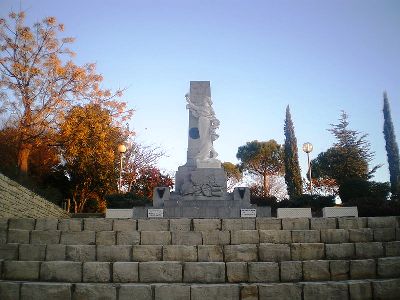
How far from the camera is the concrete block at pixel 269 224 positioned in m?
7.27

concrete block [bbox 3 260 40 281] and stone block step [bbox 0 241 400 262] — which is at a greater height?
stone block step [bbox 0 241 400 262]

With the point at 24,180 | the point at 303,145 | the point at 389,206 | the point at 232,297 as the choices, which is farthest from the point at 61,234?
the point at 303,145

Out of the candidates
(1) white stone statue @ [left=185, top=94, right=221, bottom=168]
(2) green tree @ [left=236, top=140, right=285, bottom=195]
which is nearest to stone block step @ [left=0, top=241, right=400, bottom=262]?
(1) white stone statue @ [left=185, top=94, right=221, bottom=168]

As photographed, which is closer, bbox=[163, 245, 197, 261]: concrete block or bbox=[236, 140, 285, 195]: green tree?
bbox=[163, 245, 197, 261]: concrete block

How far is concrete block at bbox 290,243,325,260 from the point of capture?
6.18m

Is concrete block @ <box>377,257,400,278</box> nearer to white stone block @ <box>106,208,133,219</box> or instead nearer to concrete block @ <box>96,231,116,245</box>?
concrete block @ <box>96,231,116,245</box>

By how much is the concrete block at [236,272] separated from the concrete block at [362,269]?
1.99 meters

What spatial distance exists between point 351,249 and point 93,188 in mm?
24445

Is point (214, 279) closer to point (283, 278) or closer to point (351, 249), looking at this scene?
point (283, 278)

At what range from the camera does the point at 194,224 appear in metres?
7.07

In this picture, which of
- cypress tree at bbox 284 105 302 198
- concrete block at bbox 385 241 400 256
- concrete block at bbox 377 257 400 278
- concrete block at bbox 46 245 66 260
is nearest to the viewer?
concrete block at bbox 377 257 400 278

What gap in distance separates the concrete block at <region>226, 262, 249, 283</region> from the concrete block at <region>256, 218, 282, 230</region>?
1.70 metres

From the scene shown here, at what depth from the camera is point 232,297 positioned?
17.0ft

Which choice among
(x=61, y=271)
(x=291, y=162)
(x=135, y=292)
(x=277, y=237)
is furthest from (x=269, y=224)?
(x=291, y=162)
